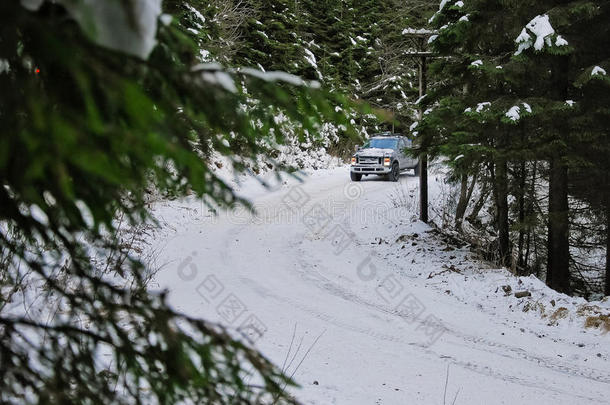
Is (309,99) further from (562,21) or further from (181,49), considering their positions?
(562,21)

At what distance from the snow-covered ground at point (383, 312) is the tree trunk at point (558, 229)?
115 cm

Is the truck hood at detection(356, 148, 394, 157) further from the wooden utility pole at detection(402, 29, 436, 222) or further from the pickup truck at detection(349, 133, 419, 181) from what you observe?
the wooden utility pole at detection(402, 29, 436, 222)

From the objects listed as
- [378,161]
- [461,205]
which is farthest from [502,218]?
[378,161]

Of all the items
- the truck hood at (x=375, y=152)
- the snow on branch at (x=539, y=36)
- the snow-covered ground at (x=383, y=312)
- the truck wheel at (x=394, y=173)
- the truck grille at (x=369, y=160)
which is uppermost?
the snow on branch at (x=539, y=36)

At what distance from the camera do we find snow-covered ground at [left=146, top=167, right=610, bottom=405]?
488cm

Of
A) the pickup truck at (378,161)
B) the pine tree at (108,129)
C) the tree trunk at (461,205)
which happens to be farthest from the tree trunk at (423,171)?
the pine tree at (108,129)

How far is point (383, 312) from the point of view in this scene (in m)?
7.01

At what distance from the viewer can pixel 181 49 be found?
152 centimetres

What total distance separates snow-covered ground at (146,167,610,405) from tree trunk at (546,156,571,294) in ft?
3.78

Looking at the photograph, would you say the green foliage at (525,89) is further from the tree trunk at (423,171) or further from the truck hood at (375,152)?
the truck hood at (375,152)

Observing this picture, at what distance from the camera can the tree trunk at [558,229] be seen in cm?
819

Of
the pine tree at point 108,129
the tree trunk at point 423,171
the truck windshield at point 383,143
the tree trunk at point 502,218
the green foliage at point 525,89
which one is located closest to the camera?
the pine tree at point 108,129

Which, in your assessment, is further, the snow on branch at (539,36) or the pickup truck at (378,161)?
the pickup truck at (378,161)

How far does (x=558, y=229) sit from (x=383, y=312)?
160 inches
